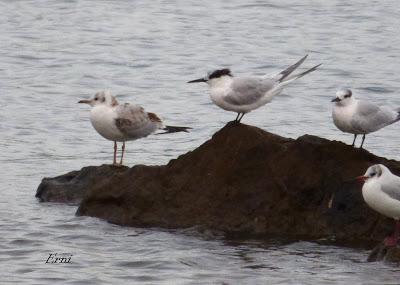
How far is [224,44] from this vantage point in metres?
23.3

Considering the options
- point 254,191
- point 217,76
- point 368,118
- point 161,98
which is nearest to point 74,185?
point 217,76

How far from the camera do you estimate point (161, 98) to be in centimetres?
1847

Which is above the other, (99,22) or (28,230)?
(99,22)

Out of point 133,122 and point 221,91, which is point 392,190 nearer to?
point 221,91

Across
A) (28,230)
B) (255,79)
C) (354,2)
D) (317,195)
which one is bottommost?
(28,230)

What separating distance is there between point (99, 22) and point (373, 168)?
16.2 m

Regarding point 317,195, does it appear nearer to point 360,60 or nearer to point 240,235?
point 240,235

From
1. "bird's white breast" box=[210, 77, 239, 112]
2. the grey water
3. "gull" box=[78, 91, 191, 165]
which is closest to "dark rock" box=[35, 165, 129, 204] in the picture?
the grey water

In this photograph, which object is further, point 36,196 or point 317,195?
point 36,196

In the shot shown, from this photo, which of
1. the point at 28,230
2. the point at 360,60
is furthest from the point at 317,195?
the point at 360,60

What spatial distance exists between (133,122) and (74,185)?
99cm

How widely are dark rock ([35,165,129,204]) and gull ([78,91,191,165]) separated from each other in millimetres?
546

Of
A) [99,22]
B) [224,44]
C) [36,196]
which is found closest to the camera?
[36,196]

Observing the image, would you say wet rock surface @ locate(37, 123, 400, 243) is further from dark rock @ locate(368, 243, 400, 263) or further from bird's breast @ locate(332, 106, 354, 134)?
dark rock @ locate(368, 243, 400, 263)
